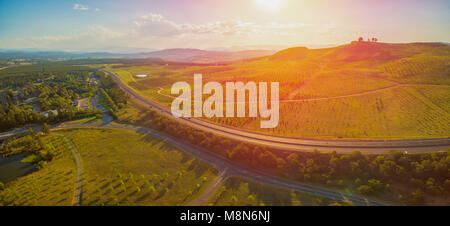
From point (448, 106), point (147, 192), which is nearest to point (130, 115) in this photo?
point (147, 192)

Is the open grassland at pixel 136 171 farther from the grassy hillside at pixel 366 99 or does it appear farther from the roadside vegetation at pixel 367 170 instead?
the grassy hillside at pixel 366 99

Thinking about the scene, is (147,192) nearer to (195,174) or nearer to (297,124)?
(195,174)

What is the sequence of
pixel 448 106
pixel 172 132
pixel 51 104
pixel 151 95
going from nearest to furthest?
pixel 172 132 < pixel 448 106 < pixel 51 104 < pixel 151 95

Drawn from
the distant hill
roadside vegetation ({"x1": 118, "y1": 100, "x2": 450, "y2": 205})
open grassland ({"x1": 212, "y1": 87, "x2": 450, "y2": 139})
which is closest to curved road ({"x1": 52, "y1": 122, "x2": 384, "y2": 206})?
roadside vegetation ({"x1": 118, "y1": 100, "x2": 450, "y2": 205})

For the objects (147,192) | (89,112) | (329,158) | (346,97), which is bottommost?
(147,192)

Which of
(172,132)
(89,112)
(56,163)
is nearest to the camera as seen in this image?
(56,163)

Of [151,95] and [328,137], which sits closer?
[328,137]

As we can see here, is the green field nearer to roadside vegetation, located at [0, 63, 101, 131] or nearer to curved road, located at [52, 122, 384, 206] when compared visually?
curved road, located at [52, 122, 384, 206]
